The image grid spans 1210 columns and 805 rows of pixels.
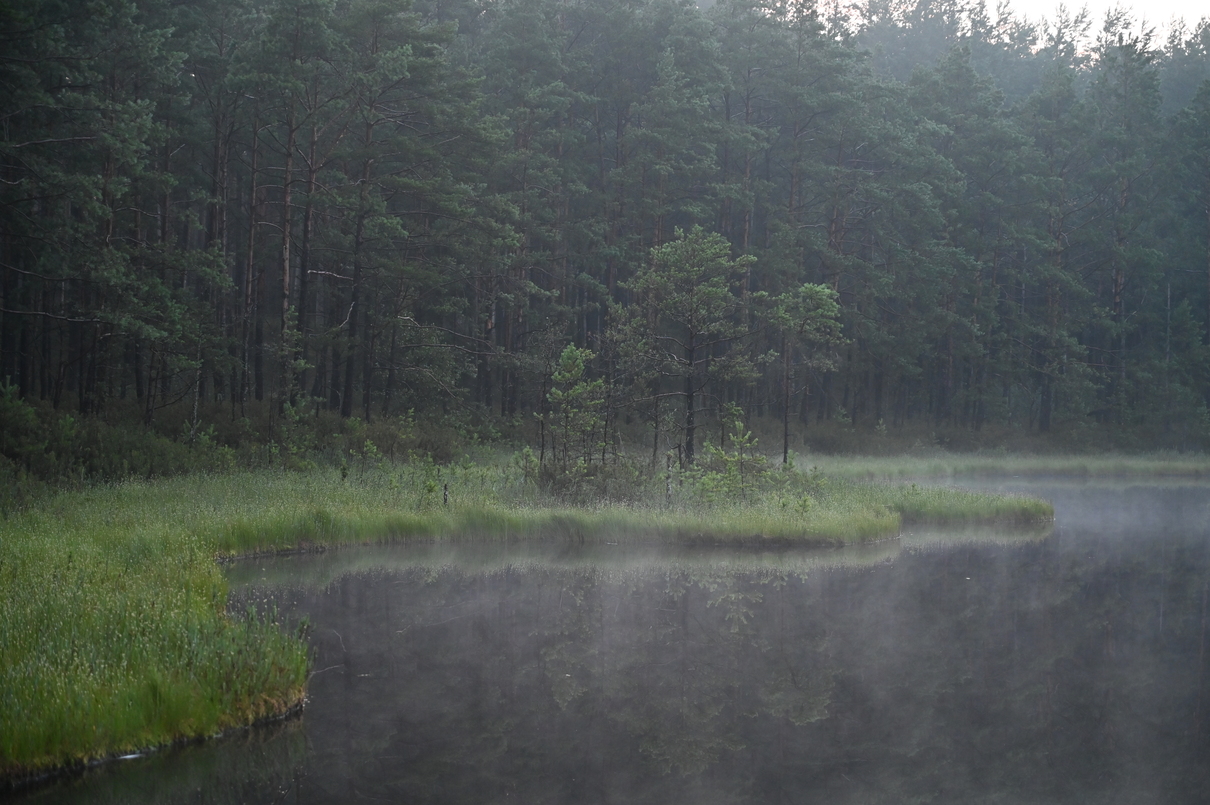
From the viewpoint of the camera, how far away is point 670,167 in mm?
39875

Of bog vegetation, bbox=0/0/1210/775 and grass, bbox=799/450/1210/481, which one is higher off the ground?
bog vegetation, bbox=0/0/1210/775

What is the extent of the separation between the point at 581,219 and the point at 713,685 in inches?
1343

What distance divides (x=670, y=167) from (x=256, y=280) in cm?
1604

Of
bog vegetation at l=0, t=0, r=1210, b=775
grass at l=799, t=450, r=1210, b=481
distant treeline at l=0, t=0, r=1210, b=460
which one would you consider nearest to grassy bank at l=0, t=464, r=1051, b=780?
bog vegetation at l=0, t=0, r=1210, b=775

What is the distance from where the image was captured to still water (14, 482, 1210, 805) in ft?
26.2

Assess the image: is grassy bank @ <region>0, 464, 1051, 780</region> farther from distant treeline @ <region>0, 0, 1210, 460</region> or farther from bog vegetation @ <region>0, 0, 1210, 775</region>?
distant treeline @ <region>0, 0, 1210, 460</region>

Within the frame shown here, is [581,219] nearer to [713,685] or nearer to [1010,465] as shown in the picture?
[1010,465]

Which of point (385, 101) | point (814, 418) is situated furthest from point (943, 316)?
point (385, 101)

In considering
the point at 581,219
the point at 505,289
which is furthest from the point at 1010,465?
the point at 505,289

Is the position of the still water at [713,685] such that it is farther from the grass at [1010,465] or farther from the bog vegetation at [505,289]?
the grass at [1010,465]

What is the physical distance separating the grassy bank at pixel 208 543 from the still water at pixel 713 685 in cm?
43

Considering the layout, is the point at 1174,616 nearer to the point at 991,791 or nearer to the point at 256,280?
the point at 991,791

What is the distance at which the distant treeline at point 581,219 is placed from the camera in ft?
85.3

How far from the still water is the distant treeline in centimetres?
886
